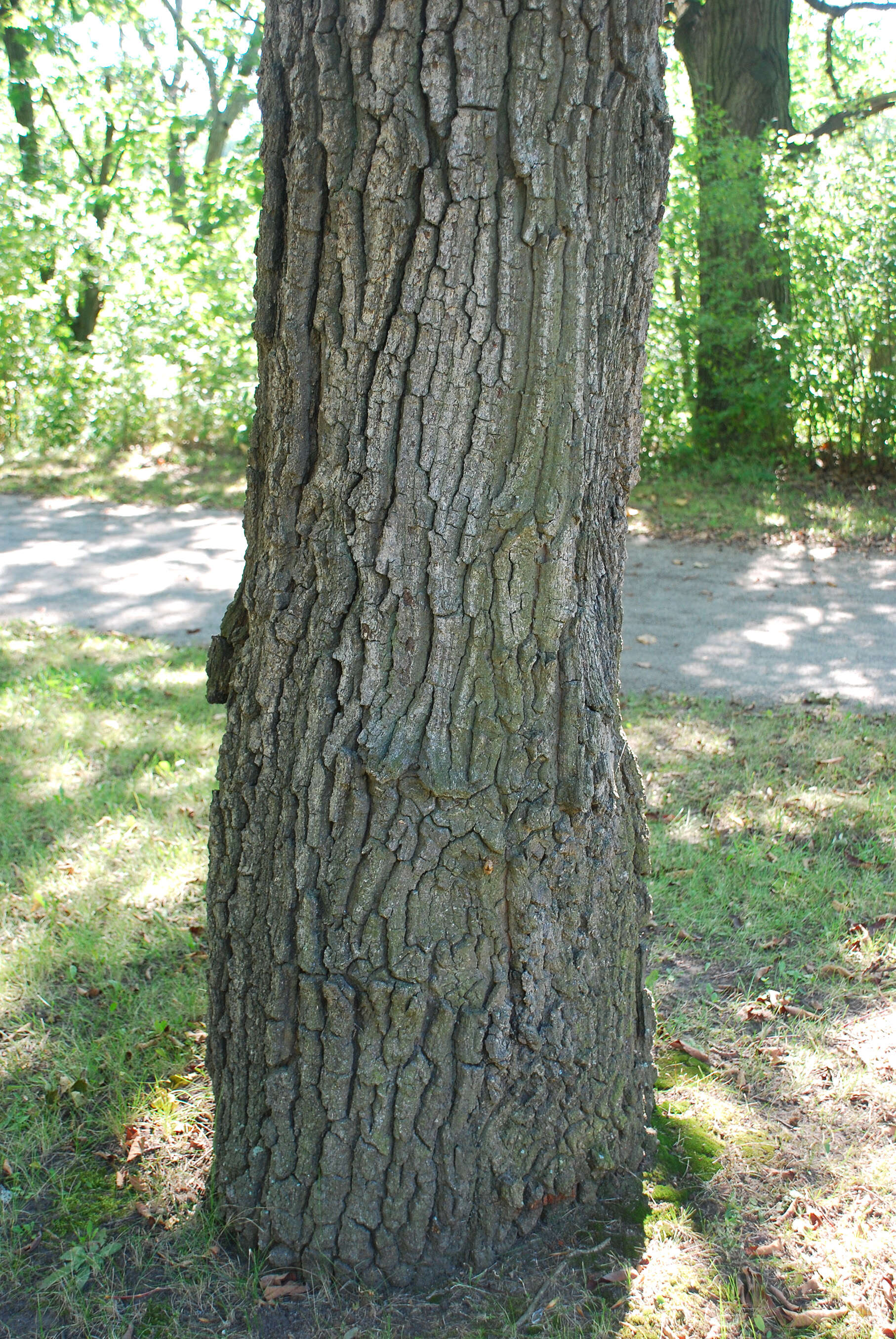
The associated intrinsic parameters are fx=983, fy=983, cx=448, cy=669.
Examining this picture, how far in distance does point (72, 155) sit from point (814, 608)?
15.3 m

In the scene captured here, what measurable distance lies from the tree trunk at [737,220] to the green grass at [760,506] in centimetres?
53

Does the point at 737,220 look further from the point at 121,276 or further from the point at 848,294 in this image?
the point at 121,276

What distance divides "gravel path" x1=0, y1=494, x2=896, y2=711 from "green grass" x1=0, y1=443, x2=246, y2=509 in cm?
111

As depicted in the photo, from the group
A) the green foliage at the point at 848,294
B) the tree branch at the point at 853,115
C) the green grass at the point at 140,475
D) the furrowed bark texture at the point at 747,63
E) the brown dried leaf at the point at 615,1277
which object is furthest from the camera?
the green grass at the point at 140,475

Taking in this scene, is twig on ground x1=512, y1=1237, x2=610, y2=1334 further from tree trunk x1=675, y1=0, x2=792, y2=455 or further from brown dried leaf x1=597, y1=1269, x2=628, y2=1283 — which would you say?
tree trunk x1=675, y1=0, x2=792, y2=455

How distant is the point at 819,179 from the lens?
1043 cm

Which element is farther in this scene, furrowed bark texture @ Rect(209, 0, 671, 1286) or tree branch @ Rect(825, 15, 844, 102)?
tree branch @ Rect(825, 15, 844, 102)

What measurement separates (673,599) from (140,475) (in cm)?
813

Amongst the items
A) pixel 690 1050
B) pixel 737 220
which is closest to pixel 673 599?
pixel 737 220

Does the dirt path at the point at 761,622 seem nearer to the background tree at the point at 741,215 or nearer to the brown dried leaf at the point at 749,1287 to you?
the background tree at the point at 741,215

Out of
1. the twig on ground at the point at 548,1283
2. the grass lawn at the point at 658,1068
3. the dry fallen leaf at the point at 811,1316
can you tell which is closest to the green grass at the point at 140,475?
the grass lawn at the point at 658,1068

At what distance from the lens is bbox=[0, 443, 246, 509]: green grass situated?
40.1ft

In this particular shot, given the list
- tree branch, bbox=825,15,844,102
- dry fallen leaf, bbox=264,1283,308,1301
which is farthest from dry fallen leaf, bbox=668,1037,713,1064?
tree branch, bbox=825,15,844,102

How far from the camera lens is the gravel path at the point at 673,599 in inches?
250
